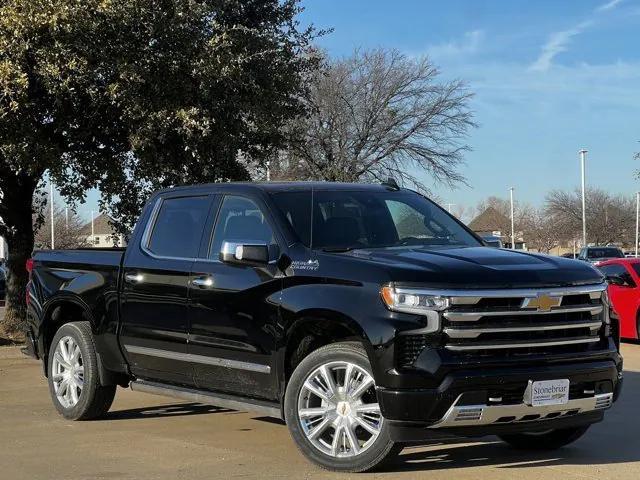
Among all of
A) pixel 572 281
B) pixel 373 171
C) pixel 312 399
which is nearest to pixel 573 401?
pixel 572 281

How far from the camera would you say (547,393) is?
5.26 metres

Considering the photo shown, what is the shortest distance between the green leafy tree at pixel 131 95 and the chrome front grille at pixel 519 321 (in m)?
7.12

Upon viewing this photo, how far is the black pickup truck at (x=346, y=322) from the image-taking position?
5152 millimetres

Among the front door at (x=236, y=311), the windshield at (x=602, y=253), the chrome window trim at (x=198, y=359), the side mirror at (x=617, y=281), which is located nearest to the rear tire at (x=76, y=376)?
the chrome window trim at (x=198, y=359)

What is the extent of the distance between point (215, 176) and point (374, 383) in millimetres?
8589

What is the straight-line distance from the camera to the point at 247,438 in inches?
270

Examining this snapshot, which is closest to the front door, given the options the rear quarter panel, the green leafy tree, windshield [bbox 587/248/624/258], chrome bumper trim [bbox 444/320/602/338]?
the rear quarter panel

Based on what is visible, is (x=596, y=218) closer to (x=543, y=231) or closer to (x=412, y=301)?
(x=543, y=231)

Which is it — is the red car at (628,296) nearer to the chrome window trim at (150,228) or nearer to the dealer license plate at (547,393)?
the chrome window trim at (150,228)

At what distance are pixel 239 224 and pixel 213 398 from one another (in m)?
1.33

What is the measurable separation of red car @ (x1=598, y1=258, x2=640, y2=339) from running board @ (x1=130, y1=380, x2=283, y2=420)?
923cm

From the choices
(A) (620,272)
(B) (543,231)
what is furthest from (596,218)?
(A) (620,272)

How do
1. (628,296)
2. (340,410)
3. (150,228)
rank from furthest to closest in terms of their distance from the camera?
(628,296)
(150,228)
(340,410)

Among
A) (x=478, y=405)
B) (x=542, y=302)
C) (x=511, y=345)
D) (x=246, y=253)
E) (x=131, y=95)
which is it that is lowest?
(x=478, y=405)
